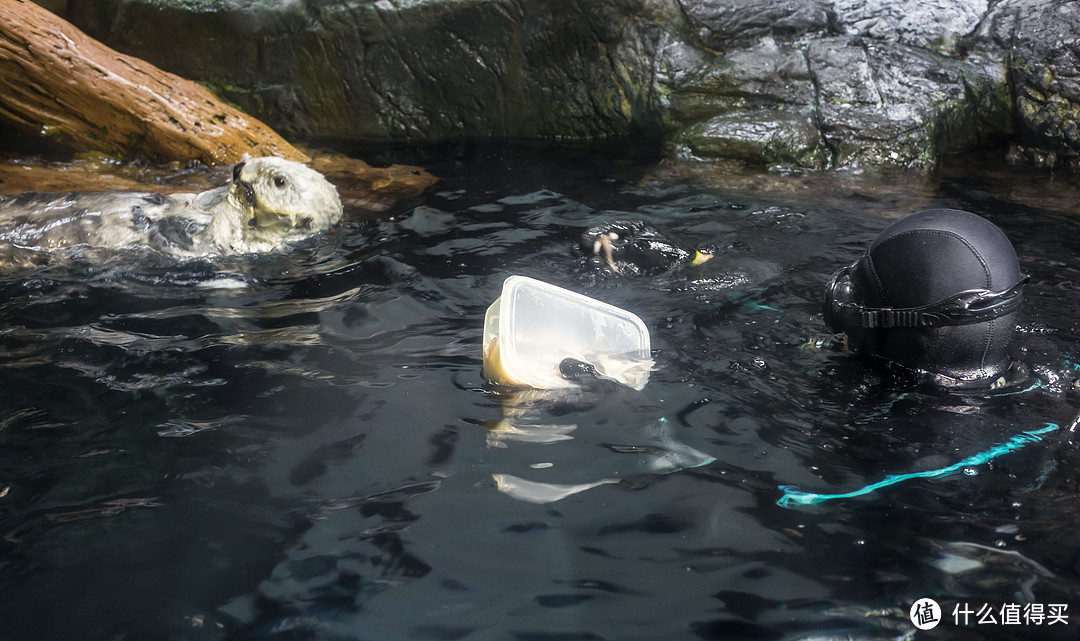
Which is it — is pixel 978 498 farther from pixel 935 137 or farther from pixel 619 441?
pixel 935 137

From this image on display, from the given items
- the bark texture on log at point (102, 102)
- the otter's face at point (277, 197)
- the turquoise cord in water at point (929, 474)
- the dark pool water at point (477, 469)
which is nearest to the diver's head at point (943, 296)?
the dark pool water at point (477, 469)

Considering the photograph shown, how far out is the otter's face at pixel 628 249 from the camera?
151 inches

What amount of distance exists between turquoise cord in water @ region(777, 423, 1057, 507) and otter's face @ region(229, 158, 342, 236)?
136 inches

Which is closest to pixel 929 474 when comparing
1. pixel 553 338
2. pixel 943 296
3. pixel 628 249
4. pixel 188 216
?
pixel 943 296

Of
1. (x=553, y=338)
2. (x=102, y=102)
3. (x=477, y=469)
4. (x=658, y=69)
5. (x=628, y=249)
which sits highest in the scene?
(x=658, y=69)

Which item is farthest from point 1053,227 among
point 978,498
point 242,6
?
point 242,6

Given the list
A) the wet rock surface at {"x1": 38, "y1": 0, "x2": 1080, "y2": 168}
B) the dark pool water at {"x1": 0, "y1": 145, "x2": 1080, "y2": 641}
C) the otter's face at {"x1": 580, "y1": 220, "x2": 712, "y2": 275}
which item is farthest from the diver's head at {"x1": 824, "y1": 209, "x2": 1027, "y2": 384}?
the wet rock surface at {"x1": 38, "y1": 0, "x2": 1080, "y2": 168}

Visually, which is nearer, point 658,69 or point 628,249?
point 628,249

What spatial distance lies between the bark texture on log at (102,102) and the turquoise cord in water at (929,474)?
478cm

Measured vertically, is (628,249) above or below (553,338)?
above

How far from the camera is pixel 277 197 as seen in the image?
441 cm

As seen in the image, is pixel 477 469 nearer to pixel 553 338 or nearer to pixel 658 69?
pixel 553 338

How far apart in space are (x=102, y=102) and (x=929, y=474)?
603 cm

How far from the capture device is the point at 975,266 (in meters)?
2.49
